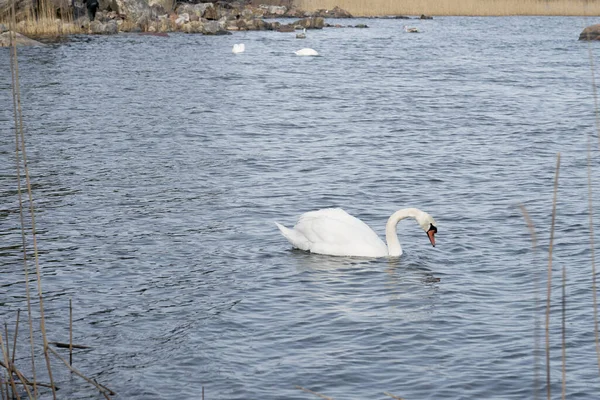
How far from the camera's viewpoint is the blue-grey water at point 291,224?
6617mm

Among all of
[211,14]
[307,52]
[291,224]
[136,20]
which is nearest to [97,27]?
[136,20]

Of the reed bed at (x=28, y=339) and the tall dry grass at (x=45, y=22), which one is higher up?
the tall dry grass at (x=45, y=22)

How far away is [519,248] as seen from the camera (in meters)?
9.68

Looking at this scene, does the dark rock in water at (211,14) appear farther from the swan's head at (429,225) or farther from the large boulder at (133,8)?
the swan's head at (429,225)

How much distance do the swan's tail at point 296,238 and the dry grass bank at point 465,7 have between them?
154 feet

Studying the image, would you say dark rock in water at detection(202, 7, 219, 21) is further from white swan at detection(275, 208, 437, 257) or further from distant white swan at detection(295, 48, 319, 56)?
white swan at detection(275, 208, 437, 257)

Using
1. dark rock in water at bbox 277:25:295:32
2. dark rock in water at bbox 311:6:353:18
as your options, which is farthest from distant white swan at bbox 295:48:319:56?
dark rock in water at bbox 311:6:353:18

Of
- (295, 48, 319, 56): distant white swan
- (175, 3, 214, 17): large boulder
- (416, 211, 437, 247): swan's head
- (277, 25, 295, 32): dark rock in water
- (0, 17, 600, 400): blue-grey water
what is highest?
(175, 3, 214, 17): large boulder

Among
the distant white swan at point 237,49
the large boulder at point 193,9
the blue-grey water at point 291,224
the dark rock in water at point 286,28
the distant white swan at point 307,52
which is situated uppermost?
the large boulder at point 193,9

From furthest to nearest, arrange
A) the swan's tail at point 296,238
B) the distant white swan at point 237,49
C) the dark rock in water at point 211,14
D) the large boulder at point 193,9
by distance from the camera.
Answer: the dark rock in water at point 211,14 < the large boulder at point 193,9 < the distant white swan at point 237,49 < the swan's tail at point 296,238

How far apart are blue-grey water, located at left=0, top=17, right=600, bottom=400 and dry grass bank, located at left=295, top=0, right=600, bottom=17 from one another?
3323cm

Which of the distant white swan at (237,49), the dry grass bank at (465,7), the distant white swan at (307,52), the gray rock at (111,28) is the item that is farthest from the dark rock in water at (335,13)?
the distant white swan at (307,52)

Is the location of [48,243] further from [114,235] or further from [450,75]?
[450,75]

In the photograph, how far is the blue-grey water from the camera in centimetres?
662
